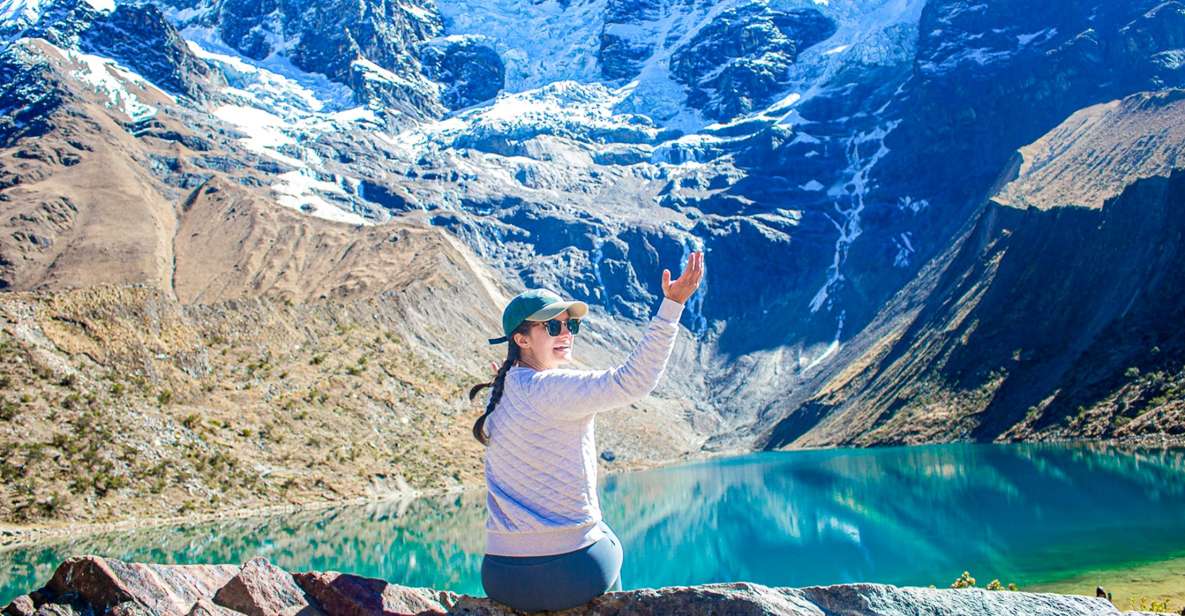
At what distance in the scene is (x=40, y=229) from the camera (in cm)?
12119

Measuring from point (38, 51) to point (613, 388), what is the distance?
222 m

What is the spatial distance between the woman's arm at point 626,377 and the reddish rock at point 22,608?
4.23 metres

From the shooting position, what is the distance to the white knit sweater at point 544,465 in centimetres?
590

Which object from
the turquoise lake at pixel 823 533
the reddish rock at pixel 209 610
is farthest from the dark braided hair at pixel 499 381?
the turquoise lake at pixel 823 533

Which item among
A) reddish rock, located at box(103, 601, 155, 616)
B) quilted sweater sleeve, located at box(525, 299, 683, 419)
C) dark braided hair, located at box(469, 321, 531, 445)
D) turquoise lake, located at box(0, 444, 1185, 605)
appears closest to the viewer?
quilted sweater sleeve, located at box(525, 299, 683, 419)

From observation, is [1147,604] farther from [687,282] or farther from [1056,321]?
[1056,321]

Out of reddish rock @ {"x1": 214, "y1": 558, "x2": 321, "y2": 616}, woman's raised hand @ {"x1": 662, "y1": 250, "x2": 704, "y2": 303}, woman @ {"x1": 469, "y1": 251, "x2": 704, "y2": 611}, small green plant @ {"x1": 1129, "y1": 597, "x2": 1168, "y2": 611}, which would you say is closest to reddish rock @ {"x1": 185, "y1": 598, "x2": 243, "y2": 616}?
reddish rock @ {"x1": 214, "y1": 558, "x2": 321, "y2": 616}

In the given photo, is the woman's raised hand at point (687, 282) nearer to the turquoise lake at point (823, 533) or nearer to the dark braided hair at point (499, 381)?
the dark braided hair at point (499, 381)

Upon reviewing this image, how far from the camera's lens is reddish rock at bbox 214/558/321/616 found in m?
7.10

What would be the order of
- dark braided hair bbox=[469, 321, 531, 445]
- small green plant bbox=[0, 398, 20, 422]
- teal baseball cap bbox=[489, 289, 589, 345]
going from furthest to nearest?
small green plant bbox=[0, 398, 20, 422]
dark braided hair bbox=[469, 321, 531, 445]
teal baseball cap bbox=[489, 289, 589, 345]

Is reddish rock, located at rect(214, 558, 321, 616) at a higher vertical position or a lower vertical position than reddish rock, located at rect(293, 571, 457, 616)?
lower

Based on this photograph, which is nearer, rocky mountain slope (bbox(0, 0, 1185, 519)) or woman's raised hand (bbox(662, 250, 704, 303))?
woman's raised hand (bbox(662, 250, 704, 303))

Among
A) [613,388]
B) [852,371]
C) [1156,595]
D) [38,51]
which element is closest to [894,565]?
[1156,595]

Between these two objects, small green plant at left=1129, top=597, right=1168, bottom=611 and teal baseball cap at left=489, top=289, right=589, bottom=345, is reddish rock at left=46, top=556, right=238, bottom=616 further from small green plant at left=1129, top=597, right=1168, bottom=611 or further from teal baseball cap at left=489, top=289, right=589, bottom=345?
small green plant at left=1129, top=597, right=1168, bottom=611
